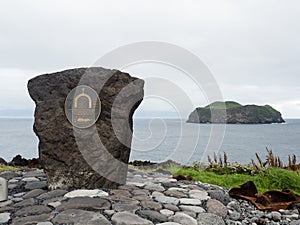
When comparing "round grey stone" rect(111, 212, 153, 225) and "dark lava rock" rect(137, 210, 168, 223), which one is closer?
"round grey stone" rect(111, 212, 153, 225)

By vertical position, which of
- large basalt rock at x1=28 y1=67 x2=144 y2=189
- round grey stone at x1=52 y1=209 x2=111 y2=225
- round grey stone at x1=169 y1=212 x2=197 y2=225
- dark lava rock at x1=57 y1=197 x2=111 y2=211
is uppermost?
large basalt rock at x1=28 y1=67 x2=144 y2=189

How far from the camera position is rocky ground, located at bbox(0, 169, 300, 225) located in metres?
3.66

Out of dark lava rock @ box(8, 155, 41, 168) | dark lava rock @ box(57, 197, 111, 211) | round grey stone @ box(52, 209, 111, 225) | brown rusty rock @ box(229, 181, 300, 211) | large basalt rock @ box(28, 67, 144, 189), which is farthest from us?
dark lava rock @ box(8, 155, 41, 168)

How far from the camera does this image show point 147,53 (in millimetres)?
5578

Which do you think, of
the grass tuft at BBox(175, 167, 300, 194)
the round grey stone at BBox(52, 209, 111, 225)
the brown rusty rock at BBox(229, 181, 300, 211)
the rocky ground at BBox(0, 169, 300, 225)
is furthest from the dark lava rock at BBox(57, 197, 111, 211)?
the grass tuft at BBox(175, 167, 300, 194)

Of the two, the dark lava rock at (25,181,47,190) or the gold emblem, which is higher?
the gold emblem

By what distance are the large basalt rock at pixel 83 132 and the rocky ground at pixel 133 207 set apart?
0.26 m

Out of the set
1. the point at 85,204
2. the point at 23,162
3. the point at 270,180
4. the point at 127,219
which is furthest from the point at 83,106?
the point at 23,162

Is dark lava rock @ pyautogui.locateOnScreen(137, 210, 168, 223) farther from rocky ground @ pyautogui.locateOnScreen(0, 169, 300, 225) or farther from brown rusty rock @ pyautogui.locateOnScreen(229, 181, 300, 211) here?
brown rusty rock @ pyautogui.locateOnScreen(229, 181, 300, 211)

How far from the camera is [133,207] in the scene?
4000 mm

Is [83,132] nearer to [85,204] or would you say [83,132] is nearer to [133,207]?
[85,204]

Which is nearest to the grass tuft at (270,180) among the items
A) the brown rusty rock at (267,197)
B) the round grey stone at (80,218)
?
the brown rusty rock at (267,197)

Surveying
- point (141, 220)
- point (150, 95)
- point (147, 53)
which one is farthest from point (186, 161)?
point (141, 220)

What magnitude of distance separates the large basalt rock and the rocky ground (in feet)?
0.86
